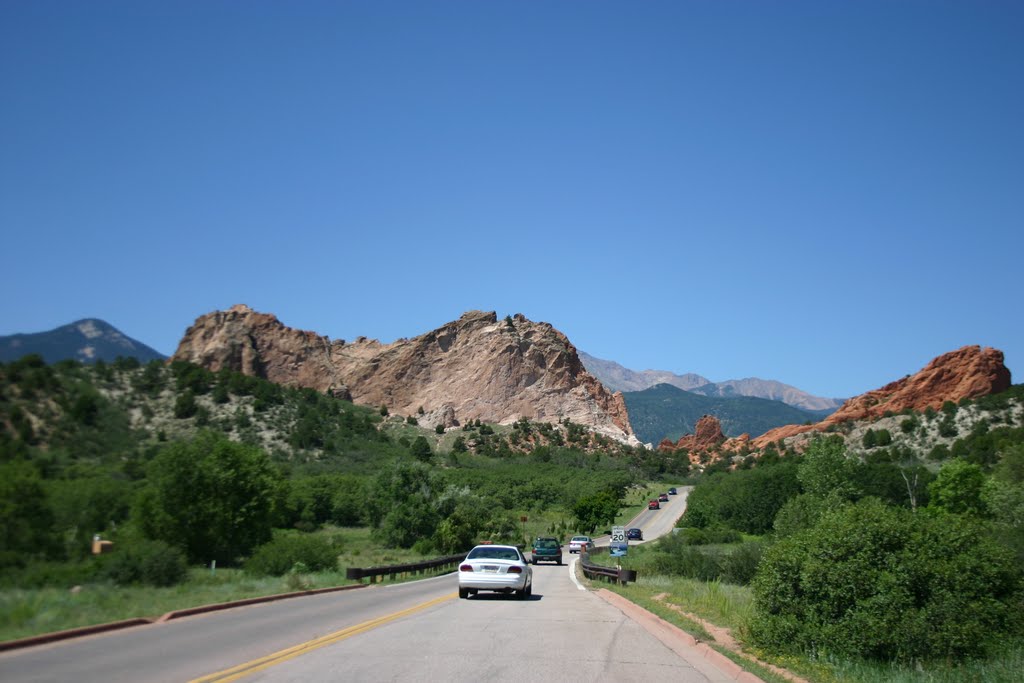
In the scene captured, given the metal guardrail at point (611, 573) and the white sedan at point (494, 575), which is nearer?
the white sedan at point (494, 575)

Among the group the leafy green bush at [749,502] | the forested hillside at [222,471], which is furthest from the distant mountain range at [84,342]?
the leafy green bush at [749,502]

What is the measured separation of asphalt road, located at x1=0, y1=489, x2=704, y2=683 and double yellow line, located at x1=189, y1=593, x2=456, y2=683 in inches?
0.6

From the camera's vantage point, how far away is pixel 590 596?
24.2 meters

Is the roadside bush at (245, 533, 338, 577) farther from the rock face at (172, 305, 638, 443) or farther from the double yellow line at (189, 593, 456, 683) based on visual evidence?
the rock face at (172, 305, 638, 443)

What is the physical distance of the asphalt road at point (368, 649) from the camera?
984 centimetres

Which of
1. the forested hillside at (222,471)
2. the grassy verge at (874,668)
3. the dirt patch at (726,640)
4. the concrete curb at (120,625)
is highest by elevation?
the forested hillside at (222,471)

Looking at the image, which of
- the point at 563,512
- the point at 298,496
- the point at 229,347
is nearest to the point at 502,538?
the point at 298,496

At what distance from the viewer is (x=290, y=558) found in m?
31.9

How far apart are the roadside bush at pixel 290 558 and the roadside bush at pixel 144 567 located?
205 inches

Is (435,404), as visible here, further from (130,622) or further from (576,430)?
(130,622)

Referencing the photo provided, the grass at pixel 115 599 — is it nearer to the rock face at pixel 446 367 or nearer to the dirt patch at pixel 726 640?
the dirt patch at pixel 726 640

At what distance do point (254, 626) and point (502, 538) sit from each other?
165 ft

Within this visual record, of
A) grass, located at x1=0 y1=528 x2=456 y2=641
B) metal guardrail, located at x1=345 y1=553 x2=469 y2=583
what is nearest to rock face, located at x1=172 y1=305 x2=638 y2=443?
metal guardrail, located at x1=345 y1=553 x2=469 y2=583

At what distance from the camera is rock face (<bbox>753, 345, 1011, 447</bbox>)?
448ft
